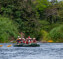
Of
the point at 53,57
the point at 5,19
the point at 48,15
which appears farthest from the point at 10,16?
the point at 53,57

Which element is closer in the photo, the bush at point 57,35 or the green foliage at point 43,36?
the bush at point 57,35

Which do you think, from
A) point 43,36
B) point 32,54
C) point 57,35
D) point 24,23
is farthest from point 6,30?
point 32,54

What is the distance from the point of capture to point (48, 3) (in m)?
68.1

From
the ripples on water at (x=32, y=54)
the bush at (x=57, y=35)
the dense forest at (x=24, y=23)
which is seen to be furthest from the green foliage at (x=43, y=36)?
the ripples on water at (x=32, y=54)

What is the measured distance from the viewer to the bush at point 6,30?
48750 millimetres

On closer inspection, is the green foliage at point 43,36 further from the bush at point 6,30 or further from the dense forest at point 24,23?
the bush at point 6,30

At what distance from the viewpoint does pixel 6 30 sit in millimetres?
49594

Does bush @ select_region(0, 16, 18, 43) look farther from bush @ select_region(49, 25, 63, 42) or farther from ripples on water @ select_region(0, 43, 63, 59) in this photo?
ripples on water @ select_region(0, 43, 63, 59)

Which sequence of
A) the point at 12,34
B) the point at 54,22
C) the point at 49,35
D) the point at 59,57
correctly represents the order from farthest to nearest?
the point at 54,22 < the point at 49,35 < the point at 12,34 < the point at 59,57

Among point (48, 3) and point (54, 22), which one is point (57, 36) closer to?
point (54, 22)

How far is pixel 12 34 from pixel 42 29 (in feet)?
37.1

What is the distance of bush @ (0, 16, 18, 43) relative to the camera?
48.8 metres

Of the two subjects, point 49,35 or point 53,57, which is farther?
point 49,35

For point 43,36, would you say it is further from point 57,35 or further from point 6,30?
point 6,30
